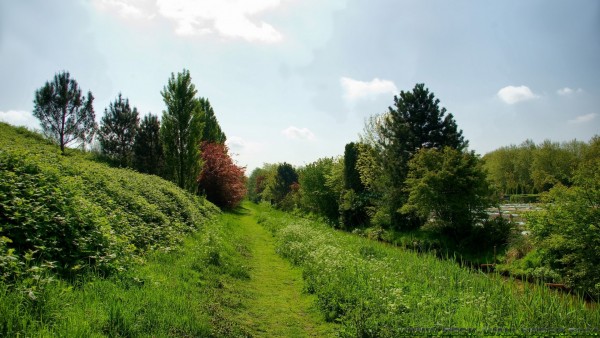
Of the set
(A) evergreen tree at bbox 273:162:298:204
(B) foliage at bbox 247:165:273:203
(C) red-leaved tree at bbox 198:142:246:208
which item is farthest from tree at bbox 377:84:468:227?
(B) foliage at bbox 247:165:273:203

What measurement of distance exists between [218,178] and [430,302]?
90.3ft

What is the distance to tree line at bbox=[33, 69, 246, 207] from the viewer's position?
74.0ft

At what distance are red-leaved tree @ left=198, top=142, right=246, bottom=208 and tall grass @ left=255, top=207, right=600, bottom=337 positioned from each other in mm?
23997

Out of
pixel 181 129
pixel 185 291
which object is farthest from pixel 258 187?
pixel 185 291

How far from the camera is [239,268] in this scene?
8922mm

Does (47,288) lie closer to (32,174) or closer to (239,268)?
(32,174)

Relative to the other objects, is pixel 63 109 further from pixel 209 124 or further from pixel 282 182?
pixel 282 182

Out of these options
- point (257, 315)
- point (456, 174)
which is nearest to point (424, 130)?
point (456, 174)

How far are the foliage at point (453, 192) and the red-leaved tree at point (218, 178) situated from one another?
19571 mm

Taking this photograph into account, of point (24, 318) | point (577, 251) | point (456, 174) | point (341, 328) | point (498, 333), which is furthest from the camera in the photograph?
point (456, 174)

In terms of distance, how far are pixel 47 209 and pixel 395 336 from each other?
574cm

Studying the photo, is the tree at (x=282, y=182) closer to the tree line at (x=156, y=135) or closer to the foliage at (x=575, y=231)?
the tree line at (x=156, y=135)

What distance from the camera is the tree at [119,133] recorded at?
29812 millimetres

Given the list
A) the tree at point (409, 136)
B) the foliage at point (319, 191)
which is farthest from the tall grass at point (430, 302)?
the foliage at point (319, 191)
